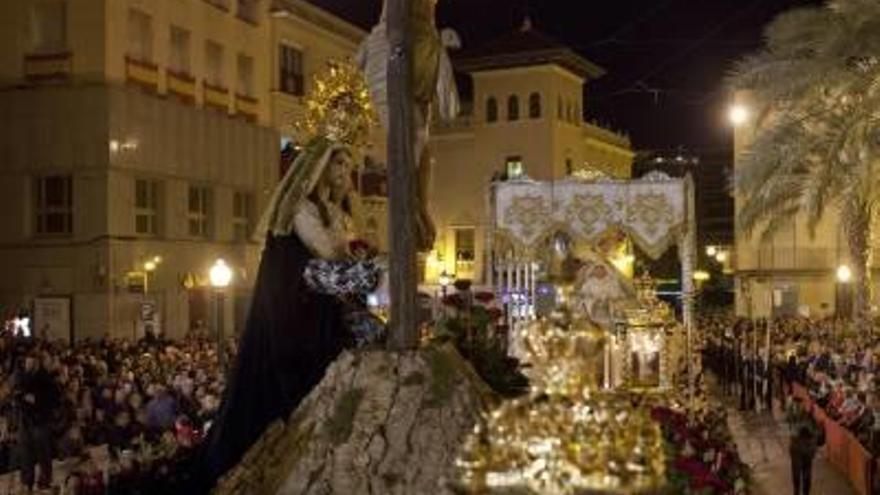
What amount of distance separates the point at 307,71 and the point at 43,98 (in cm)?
1422

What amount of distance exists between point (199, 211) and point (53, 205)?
5.46 m

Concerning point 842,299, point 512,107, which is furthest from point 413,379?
point 512,107

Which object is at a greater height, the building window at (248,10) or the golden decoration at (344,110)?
the building window at (248,10)

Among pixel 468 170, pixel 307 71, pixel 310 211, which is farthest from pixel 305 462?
Result: pixel 468 170

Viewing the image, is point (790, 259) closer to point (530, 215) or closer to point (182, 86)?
point (182, 86)

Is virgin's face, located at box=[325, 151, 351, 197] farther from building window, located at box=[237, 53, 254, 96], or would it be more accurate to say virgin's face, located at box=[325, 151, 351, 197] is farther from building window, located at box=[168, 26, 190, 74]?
building window, located at box=[237, 53, 254, 96]

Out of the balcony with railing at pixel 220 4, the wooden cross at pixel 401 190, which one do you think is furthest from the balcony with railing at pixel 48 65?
the wooden cross at pixel 401 190

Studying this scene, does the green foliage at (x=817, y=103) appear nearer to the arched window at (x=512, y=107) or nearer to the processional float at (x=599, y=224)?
the processional float at (x=599, y=224)

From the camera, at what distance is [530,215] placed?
2050 centimetres

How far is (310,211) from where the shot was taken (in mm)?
10406

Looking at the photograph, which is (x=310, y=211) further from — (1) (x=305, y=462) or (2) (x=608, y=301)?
(2) (x=608, y=301)

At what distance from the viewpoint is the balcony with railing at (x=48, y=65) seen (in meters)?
35.4

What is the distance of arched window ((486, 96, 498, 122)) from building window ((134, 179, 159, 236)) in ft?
85.3

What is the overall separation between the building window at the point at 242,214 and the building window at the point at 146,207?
16.0ft
